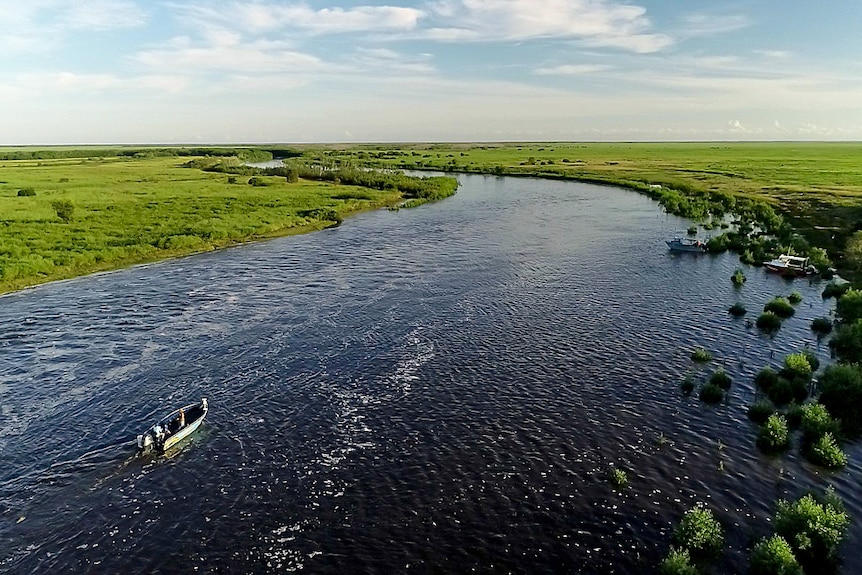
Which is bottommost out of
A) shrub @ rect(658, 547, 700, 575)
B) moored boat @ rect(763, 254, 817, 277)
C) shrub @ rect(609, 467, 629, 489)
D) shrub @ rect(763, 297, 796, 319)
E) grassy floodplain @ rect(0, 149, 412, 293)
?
shrub @ rect(609, 467, 629, 489)

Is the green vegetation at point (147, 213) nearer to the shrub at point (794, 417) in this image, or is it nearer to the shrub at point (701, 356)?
the shrub at point (701, 356)

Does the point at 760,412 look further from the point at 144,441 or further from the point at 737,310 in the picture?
the point at 144,441

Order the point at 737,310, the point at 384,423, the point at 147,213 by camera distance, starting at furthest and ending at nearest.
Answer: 1. the point at 147,213
2. the point at 737,310
3. the point at 384,423

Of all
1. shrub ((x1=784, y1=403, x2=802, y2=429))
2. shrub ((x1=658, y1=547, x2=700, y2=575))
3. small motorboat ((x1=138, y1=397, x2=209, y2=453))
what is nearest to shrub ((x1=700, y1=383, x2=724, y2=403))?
shrub ((x1=784, y1=403, x2=802, y2=429))

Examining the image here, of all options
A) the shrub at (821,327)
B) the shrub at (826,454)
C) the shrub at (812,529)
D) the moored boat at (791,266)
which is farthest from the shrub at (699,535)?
the moored boat at (791,266)

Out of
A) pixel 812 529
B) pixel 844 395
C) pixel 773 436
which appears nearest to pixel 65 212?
pixel 773 436

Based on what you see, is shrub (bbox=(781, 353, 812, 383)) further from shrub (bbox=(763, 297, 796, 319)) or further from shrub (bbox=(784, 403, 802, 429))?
shrub (bbox=(763, 297, 796, 319))

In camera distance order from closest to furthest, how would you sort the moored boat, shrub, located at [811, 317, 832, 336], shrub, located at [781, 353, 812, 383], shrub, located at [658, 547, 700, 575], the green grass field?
1. shrub, located at [658, 547, 700, 575]
2. shrub, located at [781, 353, 812, 383]
3. shrub, located at [811, 317, 832, 336]
4. the moored boat
5. the green grass field

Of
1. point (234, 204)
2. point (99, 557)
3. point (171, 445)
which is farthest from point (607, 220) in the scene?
point (99, 557)
